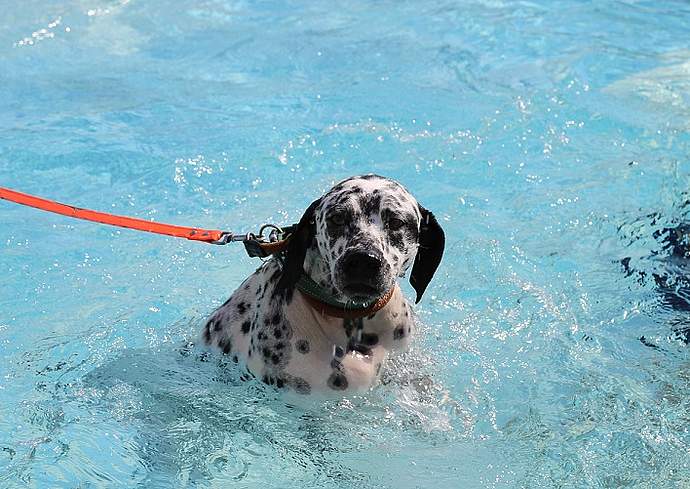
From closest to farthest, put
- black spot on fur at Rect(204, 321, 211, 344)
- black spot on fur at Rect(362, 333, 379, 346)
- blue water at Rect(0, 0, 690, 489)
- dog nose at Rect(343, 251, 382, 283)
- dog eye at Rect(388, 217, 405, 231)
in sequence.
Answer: dog nose at Rect(343, 251, 382, 283) < dog eye at Rect(388, 217, 405, 231) < black spot on fur at Rect(362, 333, 379, 346) < blue water at Rect(0, 0, 690, 489) < black spot on fur at Rect(204, 321, 211, 344)

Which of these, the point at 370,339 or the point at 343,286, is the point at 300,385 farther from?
the point at 343,286

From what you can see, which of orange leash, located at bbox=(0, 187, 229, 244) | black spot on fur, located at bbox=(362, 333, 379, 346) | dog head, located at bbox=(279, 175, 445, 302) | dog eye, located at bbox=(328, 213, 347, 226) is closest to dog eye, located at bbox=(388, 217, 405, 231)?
dog head, located at bbox=(279, 175, 445, 302)

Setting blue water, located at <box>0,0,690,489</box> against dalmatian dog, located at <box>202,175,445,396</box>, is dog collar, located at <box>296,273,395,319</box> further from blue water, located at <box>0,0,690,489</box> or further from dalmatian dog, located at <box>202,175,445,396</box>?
blue water, located at <box>0,0,690,489</box>

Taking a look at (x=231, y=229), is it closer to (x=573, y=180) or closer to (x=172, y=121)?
(x=172, y=121)

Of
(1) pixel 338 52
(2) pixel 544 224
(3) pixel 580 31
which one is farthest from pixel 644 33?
(2) pixel 544 224

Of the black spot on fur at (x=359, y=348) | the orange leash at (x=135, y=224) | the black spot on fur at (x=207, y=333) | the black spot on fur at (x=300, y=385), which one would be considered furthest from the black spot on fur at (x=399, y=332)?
the black spot on fur at (x=207, y=333)

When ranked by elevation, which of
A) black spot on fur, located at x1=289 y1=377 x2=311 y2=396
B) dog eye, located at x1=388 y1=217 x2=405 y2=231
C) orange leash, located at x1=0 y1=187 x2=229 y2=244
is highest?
dog eye, located at x1=388 y1=217 x2=405 y2=231

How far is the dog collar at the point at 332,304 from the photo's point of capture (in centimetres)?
488

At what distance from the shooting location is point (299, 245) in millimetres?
4871

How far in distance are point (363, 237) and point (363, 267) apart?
0.18 metres

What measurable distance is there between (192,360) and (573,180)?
4.31 meters

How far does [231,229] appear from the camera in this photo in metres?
8.07

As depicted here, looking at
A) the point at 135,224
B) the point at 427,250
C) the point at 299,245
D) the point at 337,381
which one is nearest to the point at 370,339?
the point at 337,381

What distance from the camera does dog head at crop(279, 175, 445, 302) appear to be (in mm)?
4582
